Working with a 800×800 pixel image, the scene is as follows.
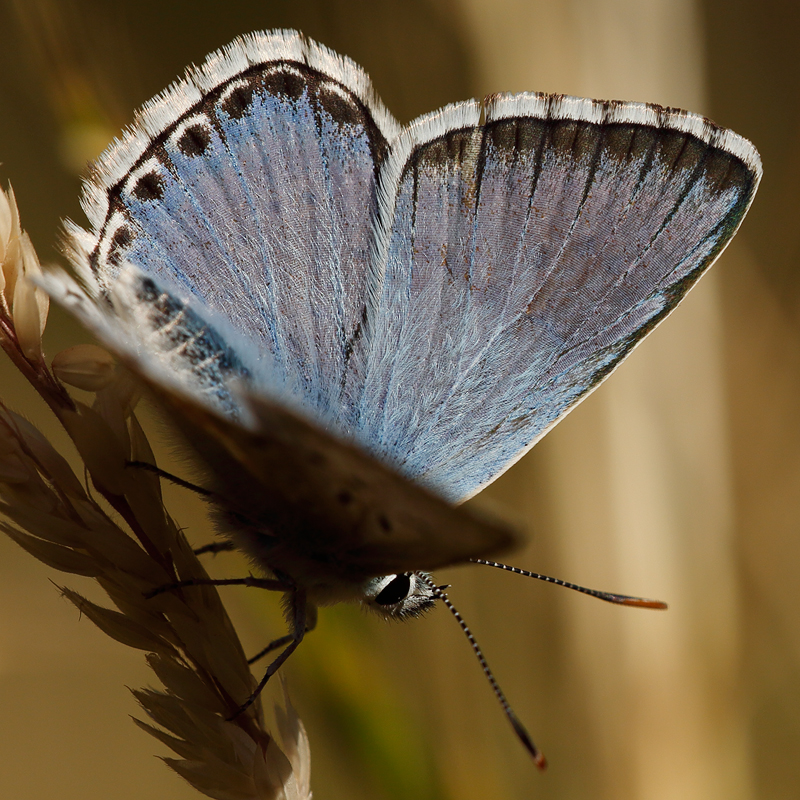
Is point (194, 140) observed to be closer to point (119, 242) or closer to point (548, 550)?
Result: point (119, 242)

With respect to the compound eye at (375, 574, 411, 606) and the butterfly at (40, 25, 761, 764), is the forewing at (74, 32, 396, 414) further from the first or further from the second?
the compound eye at (375, 574, 411, 606)

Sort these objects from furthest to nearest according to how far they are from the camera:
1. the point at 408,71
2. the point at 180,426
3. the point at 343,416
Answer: the point at 408,71 → the point at 343,416 → the point at 180,426

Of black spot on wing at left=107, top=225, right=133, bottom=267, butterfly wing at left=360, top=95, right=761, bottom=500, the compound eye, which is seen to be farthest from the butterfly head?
black spot on wing at left=107, top=225, right=133, bottom=267

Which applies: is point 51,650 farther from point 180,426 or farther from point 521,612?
point 521,612

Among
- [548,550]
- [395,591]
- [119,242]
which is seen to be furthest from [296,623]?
[548,550]

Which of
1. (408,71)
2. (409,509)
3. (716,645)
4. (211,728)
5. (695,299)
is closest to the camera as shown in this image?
(409,509)

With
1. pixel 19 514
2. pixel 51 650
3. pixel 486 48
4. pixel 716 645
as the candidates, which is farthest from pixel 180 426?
pixel 486 48
